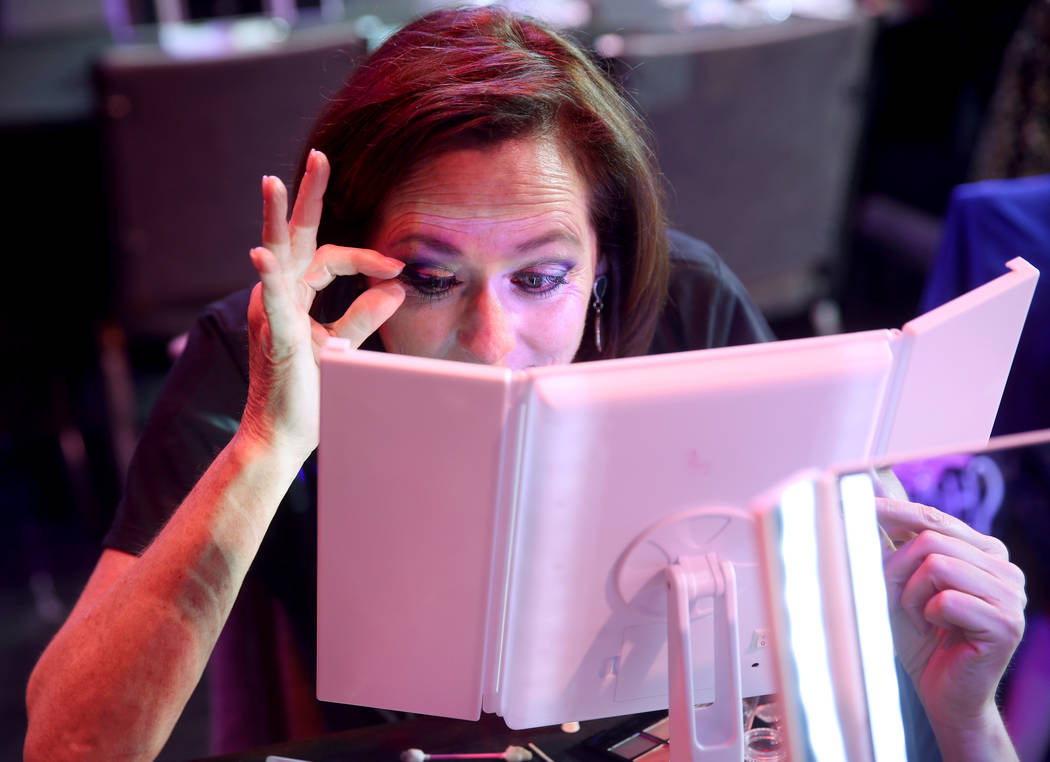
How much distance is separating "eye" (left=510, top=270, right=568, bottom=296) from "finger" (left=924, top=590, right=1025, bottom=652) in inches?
19.2

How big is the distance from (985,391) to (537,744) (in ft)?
1.57

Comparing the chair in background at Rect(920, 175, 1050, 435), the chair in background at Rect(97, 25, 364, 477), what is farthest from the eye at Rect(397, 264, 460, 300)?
the chair in background at Rect(97, 25, 364, 477)

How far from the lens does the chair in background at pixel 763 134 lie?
2156mm

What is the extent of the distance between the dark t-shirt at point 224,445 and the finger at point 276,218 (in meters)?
0.28

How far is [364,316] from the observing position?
3.26 feet

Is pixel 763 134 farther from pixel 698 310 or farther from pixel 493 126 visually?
pixel 493 126

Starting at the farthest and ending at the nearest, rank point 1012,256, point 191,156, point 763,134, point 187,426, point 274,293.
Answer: point 763,134
point 191,156
point 1012,256
point 187,426
point 274,293

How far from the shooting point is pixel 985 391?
88 centimetres

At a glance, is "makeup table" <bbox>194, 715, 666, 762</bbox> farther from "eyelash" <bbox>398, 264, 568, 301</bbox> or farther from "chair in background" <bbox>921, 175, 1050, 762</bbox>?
"chair in background" <bbox>921, 175, 1050, 762</bbox>

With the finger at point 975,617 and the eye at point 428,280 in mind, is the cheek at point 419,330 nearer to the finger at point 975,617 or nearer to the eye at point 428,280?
the eye at point 428,280

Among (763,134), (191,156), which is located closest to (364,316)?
(191,156)

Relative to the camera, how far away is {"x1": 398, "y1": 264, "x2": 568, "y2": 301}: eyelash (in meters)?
1.04

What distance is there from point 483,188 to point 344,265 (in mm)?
149

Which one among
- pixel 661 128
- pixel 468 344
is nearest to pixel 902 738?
pixel 468 344
